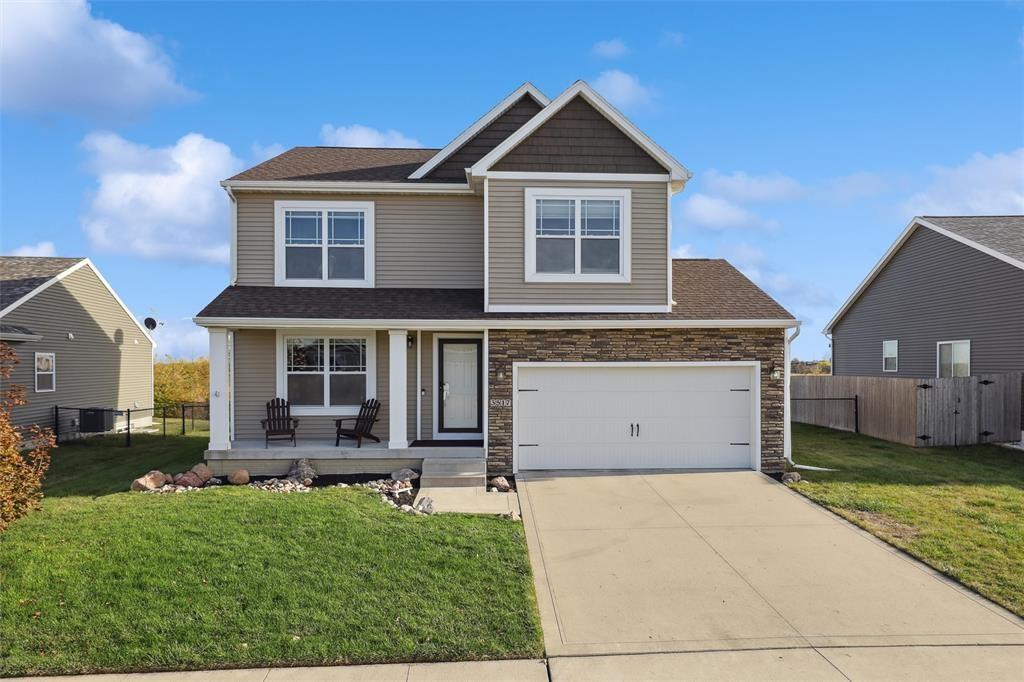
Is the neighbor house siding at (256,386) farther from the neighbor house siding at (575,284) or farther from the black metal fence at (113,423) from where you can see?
the black metal fence at (113,423)

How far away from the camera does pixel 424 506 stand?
27.9ft

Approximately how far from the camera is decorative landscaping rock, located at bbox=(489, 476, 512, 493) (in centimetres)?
1012

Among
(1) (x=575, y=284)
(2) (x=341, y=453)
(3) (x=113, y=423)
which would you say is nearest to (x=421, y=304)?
(1) (x=575, y=284)

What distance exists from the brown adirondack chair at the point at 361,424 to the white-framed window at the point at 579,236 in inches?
157

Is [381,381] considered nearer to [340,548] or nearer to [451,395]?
[451,395]

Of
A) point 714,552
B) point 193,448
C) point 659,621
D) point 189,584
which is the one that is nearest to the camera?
point 659,621

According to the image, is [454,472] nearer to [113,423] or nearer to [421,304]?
[421,304]

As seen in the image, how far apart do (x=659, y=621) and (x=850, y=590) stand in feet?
7.21

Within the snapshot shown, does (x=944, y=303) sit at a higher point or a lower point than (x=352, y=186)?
lower

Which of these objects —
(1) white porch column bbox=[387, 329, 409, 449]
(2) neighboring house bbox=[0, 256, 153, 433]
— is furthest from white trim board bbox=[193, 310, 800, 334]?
(2) neighboring house bbox=[0, 256, 153, 433]

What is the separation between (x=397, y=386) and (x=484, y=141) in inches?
235

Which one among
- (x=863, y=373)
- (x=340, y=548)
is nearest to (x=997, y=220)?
(x=863, y=373)

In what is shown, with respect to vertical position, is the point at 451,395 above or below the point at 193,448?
above

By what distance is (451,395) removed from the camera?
12250mm
